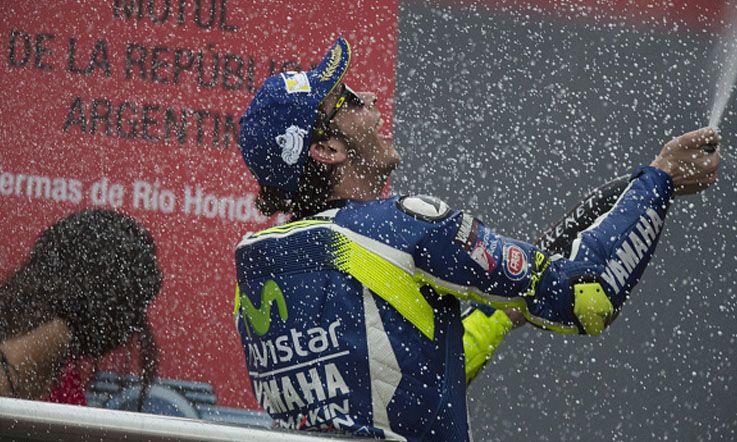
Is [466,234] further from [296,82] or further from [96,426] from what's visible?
[96,426]

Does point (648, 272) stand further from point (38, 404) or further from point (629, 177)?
point (38, 404)

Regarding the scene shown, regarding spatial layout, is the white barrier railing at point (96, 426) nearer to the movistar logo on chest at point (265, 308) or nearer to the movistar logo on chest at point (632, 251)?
the movistar logo on chest at point (265, 308)

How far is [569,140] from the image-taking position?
13.6ft

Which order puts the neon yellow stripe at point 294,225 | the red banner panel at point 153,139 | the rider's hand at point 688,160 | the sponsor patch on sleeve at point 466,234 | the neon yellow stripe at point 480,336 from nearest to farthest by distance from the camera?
the sponsor patch on sleeve at point 466,234
the neon yellow stripe at point 294,225
the rider's hand at point 688,160
the neon yellow stripe at point 480,336
the red banner panel at point 153,139

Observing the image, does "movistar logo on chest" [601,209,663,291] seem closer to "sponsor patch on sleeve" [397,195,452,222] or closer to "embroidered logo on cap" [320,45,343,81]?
"sponsor patch on sleeve" [397,195,452,222]

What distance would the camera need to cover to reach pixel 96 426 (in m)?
1.51

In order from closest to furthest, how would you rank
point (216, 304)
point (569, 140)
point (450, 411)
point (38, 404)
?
point (38, 404) → point (450, 411) → point (216, 304) → point (569, 140)

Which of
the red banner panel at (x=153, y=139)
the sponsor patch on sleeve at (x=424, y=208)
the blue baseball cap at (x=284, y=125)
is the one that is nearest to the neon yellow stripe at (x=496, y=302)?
the sponsor patch on sleeve at (x=424, y=208)

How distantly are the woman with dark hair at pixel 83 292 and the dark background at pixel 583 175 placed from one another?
960 millimetres

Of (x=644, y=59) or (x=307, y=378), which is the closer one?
(x=307, y=378)

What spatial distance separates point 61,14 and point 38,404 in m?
2.60

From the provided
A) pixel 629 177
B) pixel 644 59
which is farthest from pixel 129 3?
pixel 629 177

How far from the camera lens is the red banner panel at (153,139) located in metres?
3.82

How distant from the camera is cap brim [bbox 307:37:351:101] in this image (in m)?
2.50
